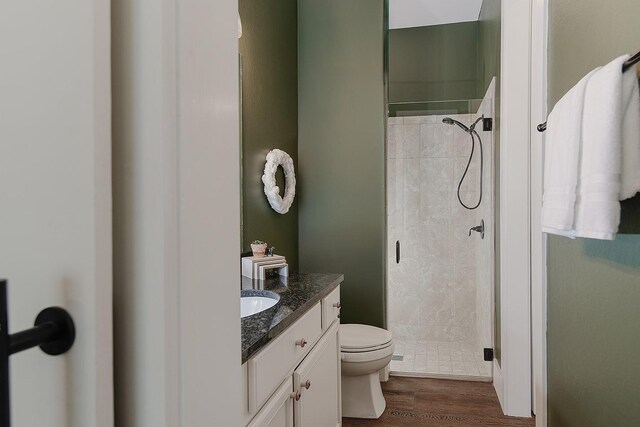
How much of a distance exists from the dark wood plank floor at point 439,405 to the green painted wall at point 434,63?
227cm

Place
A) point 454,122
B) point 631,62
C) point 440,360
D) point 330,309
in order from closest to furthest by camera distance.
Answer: point 631,62
point 330,309
point 440,360
point 454,122

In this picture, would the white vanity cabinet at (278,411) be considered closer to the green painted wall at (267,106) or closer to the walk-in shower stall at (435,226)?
the green painted wall at (267,106)

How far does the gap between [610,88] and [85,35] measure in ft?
3.55

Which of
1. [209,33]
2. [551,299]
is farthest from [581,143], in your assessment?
[209,33]

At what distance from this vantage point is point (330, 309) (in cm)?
198

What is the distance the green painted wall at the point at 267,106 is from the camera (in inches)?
85.2

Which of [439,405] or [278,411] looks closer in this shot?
A: [278,411]

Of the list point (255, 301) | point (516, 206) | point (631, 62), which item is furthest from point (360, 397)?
point (631, 62)

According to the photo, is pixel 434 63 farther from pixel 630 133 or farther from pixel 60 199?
pixel 60 199

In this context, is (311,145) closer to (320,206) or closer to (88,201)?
(320,206)

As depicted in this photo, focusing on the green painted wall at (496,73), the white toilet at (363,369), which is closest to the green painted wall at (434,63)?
the green painted wall at (496,73)

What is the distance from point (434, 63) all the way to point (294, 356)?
3065 millimetres

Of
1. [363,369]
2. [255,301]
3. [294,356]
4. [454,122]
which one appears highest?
[454,122]

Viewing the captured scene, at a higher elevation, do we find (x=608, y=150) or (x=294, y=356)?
(x=608, y=150)
